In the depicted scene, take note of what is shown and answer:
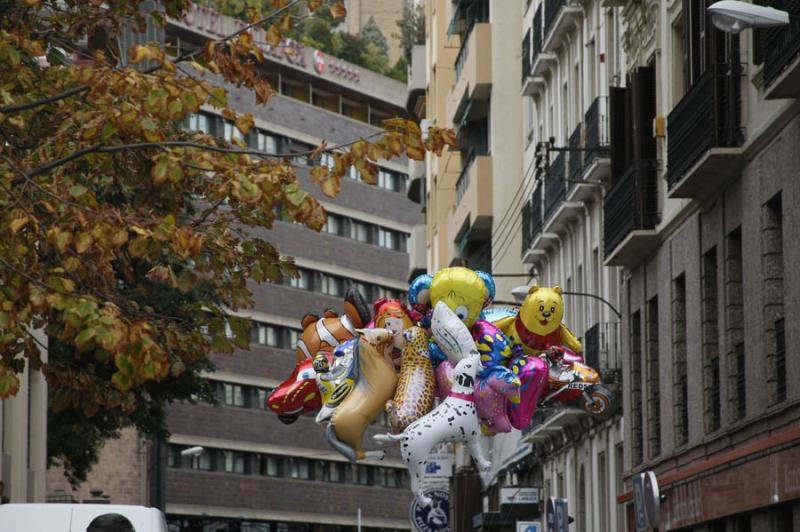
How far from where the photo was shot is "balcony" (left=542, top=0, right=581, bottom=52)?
144 feet

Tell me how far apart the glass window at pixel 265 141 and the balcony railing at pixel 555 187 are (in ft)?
167

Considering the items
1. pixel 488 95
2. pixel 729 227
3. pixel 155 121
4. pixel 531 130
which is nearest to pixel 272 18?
pixel 155 121

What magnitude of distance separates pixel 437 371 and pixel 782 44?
7.65 metres

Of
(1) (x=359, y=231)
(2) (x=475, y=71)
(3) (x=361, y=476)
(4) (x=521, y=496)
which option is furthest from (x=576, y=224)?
(1) (x=359, y=231)

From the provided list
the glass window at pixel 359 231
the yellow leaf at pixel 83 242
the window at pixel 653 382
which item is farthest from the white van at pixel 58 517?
the glass window at pixel 359 231

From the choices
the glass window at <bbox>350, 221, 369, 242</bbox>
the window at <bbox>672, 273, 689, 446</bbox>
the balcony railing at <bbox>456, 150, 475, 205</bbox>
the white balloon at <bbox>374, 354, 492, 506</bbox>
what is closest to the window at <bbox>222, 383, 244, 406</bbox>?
the glass window at <bbox>350, 221, 369, 242</bbox>

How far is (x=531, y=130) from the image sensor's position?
53625mm

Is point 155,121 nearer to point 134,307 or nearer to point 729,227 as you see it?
point 134,307

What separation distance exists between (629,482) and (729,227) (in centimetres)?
868

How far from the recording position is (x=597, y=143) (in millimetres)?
39344

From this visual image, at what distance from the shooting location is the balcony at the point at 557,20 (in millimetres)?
43781

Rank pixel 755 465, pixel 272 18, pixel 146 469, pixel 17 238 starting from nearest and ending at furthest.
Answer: pixel 17 238 < pixel 272 18 < pixel 755 465 < pixel 146 469

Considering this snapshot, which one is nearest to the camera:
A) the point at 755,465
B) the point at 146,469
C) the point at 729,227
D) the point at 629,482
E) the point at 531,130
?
the point at 755,465

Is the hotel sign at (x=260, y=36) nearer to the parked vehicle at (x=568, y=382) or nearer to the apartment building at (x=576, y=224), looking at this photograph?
the apartment building at (x=576, y=224)
